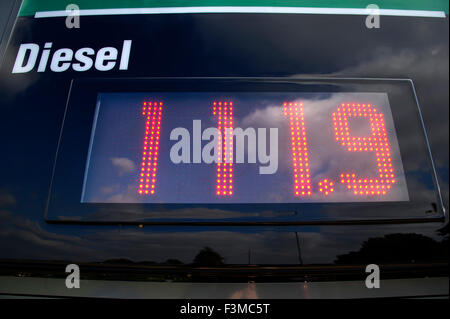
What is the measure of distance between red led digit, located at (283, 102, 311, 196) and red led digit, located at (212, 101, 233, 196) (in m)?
0.26

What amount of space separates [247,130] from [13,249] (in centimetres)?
107

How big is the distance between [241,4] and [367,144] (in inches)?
36.8

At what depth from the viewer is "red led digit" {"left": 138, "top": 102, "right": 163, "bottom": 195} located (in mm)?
1147

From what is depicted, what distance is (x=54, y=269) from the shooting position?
110 cm

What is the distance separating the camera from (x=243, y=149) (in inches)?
46.7

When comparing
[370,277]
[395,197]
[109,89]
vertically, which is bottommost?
[370,277]

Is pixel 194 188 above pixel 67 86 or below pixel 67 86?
below

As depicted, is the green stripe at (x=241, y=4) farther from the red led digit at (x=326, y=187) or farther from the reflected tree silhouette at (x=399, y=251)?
the reflected tree silhouette at (x=399, y=251)

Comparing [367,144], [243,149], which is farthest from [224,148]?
[367,144]

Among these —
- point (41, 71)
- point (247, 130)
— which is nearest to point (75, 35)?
point (41, 71)

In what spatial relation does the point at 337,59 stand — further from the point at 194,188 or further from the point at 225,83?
the point at 194,188

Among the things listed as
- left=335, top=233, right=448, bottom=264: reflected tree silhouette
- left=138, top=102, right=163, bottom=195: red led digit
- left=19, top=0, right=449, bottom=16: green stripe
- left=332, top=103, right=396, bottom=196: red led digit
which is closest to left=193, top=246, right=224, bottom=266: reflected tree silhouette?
left=138, top=102, right=163, bottom=195: red led digit

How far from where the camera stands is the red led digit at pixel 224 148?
1.14 meters

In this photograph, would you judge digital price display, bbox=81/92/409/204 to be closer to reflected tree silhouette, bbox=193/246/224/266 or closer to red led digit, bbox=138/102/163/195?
red led digit, bbox=138/102/163/195
